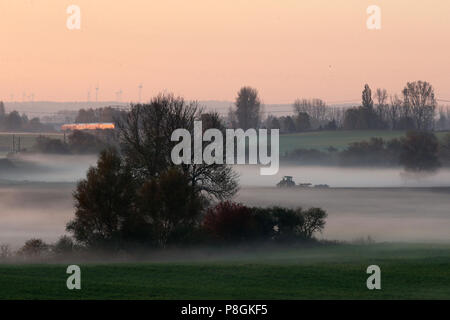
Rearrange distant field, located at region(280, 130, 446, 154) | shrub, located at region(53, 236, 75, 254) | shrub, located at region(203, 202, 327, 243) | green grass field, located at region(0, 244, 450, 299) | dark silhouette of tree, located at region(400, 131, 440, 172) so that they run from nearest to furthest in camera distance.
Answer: green grass field, located at region(0, 244, 450, 299) < shrub, located at region(53, 236, 75, 254) < shrub, located at region(203, 202, 327, 243) < dark silhouette of tree, located at region(400, 131, 440, 172) < distant field, located at region(280, 130, 446, 154)

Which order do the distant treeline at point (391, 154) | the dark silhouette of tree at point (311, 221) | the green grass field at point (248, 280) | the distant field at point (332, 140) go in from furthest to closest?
the distant field at point (332, 140)
the distant treeline at point (391, 154)
the dark silhouette of tree at point (311, 221)
the green grass field at point (248, 280)

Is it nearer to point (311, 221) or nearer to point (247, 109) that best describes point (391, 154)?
point (247, 109)

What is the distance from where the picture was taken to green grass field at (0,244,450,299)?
32.5 meters

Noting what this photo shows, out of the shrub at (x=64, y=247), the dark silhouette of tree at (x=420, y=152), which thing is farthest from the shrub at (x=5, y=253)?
the dark silhouette of tree at (x=420, y=152)

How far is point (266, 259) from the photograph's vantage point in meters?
48.8

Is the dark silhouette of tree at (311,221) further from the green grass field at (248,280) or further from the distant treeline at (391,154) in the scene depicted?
the distant treeline at (391,154)

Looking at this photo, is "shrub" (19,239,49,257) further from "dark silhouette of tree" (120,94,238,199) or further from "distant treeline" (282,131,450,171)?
"distant treeline" (282,131,450,171)

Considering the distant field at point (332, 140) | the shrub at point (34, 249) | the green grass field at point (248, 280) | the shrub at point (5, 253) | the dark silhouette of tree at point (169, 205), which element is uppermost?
the distant field at point (332, 140)

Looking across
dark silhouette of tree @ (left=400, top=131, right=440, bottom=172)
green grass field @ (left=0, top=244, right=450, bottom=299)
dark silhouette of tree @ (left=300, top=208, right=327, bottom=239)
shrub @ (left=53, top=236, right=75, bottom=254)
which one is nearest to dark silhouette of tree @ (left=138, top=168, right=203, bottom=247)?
shrub @ (left=53, top=236, right=75, bottom=254)

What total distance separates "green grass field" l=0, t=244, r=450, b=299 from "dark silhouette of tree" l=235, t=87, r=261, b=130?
129 m

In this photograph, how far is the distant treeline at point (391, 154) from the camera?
157375 millimetres

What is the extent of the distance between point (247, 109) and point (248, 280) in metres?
144

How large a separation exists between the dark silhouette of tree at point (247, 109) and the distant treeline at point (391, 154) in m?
10.8
